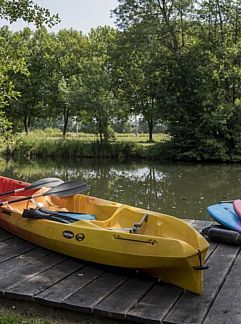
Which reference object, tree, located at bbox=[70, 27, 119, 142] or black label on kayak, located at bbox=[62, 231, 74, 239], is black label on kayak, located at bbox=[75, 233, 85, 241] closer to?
black label on kayak, located at bbox=[62, 231, 74, 239]

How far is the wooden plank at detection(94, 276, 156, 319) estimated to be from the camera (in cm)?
268

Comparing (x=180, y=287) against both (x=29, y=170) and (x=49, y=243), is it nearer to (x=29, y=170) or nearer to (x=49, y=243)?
(x=49, y=243)

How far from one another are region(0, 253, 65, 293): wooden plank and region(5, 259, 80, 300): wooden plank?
45 mm

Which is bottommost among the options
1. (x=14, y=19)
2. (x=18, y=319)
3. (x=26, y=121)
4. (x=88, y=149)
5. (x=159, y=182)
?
(x=159, y=182)

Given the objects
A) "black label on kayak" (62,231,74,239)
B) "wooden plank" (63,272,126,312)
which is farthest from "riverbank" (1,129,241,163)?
"wooden plank" (63,272,126,312)

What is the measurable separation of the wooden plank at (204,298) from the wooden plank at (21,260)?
4.69 ft

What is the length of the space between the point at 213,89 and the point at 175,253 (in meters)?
16.6

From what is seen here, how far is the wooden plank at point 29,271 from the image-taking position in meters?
3.11

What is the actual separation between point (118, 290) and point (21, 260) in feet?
3.53

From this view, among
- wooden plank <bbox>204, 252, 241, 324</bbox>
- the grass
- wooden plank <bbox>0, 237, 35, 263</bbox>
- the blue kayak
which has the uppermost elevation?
the blue kayak

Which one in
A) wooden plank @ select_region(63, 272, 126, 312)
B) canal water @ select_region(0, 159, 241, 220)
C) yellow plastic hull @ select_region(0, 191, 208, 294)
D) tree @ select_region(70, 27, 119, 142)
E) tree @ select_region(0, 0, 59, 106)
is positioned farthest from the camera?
tree @ select_region(70, 27, 119, 142)

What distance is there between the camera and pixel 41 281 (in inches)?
124

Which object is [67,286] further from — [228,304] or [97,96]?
[97,96]

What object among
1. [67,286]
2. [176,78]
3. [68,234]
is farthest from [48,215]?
[176,78]
